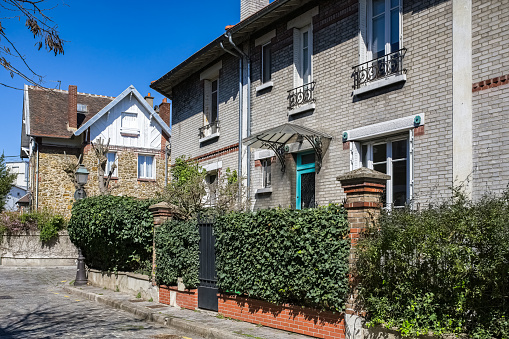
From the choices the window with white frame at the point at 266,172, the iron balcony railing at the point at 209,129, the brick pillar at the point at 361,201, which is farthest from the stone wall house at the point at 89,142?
the brick pillar at the point at 361,201

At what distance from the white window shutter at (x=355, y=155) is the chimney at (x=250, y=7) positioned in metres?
7.01

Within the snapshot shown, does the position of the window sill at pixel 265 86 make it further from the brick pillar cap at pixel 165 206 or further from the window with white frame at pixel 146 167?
the window with white frame at pixel 146 167

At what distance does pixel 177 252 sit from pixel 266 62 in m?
6.27

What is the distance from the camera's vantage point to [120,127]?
33031mm

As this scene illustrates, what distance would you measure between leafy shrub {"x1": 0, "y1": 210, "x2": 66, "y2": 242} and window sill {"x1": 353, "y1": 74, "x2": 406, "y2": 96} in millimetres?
19696

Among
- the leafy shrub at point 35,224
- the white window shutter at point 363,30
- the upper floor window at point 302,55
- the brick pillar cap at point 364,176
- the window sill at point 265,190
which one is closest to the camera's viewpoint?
the brick pillar cap at point 364,176

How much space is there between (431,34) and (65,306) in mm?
10051

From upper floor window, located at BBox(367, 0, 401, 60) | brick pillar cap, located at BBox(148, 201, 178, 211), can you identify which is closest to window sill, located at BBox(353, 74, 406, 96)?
upper floor window, located at BBox(367, 0, 401, 60)

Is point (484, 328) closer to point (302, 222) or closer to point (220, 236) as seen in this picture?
point (302, 222)

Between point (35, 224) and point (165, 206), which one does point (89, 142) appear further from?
point (165, 206)

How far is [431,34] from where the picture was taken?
9.94 m

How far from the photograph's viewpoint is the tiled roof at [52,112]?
103 ft

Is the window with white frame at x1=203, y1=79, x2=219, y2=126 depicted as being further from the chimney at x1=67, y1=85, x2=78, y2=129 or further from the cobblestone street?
the chimney at x1=67, y1=85, x2=78, y2=129

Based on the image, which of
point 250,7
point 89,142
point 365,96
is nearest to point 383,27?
point 365,96
